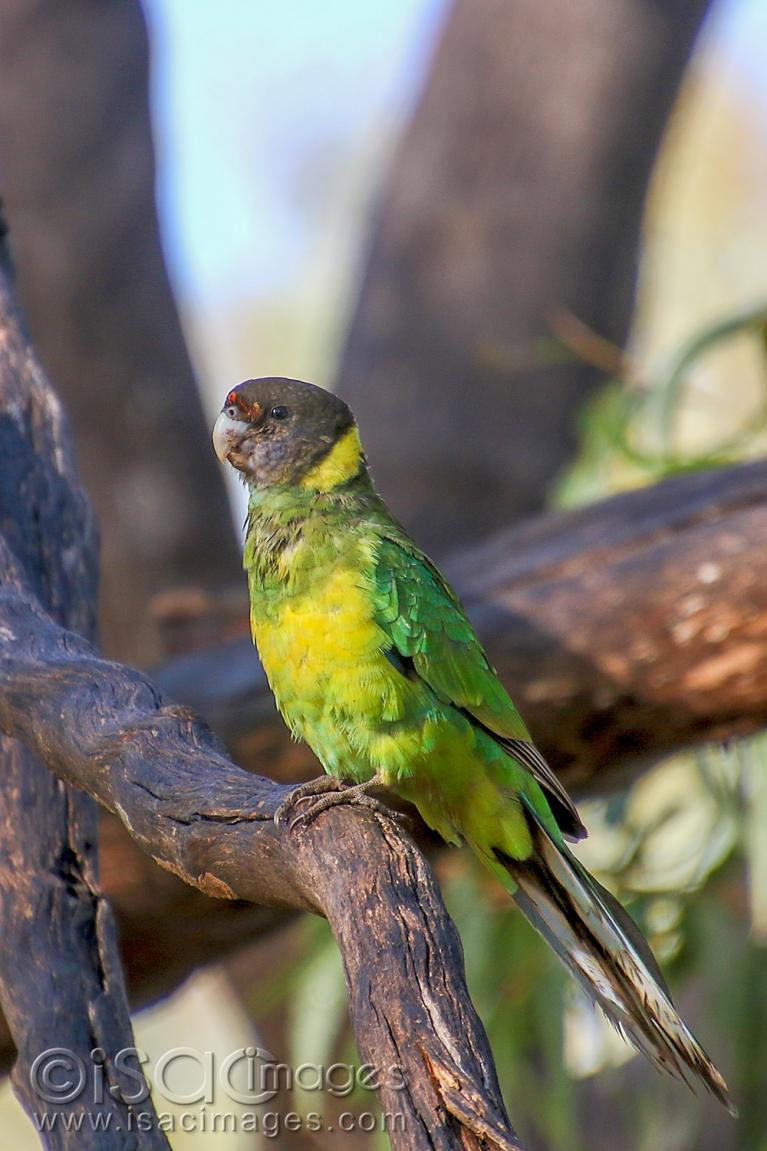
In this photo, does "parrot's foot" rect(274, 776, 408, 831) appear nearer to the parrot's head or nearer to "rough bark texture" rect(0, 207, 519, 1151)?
"rough bark texture" rect(0, 207, 519, 1151)

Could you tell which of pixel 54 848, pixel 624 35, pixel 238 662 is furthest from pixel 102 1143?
pixel 624 35

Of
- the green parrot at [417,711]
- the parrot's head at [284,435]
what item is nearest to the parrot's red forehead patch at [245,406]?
the parrot's head at [284,435]

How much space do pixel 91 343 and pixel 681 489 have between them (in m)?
2.49

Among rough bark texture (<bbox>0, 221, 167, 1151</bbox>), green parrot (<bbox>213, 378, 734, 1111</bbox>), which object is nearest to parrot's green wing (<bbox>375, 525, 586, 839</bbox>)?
green parrot (<bbox>213, 378, 734, 1111</bbox>)

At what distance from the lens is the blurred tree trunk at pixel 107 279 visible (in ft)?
17.2

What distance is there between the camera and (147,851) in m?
2.14

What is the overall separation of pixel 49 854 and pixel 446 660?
86 centimetres

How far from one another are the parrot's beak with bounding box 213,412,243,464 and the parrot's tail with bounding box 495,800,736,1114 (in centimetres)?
105

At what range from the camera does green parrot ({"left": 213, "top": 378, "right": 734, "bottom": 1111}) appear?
2574mm

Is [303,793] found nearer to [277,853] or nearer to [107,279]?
[277,853]

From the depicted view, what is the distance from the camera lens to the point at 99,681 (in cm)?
231

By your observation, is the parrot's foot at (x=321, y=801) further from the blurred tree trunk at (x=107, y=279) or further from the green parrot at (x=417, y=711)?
the blurred tree trunk at (x=107, y=279)

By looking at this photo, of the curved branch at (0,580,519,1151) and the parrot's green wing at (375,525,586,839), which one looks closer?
the curved branch at (0,580,519,1151)

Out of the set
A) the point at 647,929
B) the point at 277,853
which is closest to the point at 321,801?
the point at 277,853
